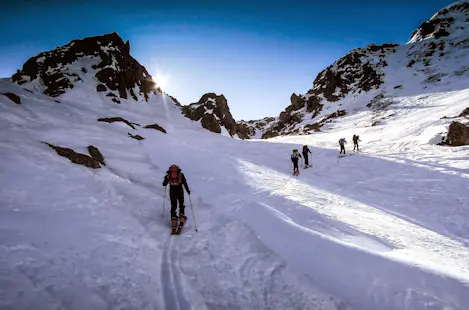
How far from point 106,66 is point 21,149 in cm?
4625

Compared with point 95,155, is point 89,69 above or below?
above

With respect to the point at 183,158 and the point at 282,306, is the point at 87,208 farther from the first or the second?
the point at 183,158

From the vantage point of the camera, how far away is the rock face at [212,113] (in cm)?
5212

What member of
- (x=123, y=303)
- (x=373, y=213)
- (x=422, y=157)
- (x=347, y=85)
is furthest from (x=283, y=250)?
(x=347, y=85)

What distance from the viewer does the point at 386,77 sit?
66188 millimetres

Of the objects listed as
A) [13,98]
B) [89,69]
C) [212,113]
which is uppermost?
[89,69]

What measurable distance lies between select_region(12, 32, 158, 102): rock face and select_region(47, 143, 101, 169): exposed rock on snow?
3519cm

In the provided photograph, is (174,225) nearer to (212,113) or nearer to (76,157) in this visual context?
(76,157)

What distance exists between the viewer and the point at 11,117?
14016 millimetres

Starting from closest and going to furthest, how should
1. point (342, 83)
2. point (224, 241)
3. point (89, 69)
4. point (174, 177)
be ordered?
1. point (224, 241)
2. point (174, 177)
3. point (89, 69)
4. point (342, 83)

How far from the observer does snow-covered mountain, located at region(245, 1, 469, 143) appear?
50.5m

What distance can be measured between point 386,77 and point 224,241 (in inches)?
3106

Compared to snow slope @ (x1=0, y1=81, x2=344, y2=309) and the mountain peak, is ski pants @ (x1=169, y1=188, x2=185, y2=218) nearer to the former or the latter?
snow slope @ (x1=0, y1=81, x2=344, y2=309)

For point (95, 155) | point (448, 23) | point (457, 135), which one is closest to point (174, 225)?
point (95, 155)
